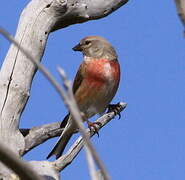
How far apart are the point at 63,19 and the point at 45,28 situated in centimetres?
33

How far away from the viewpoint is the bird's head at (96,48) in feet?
20.4

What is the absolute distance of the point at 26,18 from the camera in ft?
15.7

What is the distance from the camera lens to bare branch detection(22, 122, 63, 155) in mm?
4738

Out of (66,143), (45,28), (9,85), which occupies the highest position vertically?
(45,28)

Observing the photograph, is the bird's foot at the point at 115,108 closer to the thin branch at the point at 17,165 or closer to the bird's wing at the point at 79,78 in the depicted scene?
the bird's wing at the point at 79,78

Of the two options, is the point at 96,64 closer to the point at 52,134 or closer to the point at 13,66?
the point at 52,134

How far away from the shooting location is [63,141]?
18.0 ft

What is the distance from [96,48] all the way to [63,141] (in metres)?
1.32

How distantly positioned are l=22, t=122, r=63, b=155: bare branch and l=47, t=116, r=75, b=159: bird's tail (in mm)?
181

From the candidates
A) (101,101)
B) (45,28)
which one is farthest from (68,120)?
(45,28)

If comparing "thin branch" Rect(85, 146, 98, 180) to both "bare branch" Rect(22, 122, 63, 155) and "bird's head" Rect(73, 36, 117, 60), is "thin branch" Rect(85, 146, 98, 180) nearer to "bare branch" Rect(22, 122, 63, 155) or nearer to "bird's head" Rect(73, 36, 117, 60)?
"bare branch" Rect(22, 122, 63, 155)

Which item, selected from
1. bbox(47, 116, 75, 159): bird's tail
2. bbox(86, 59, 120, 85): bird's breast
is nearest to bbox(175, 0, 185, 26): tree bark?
bbox(47, 116, 75, 159): bird's tail

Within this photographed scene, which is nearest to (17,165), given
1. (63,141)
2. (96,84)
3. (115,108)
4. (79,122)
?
(79,122)

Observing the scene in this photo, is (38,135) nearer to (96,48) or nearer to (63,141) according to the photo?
(63,141)
